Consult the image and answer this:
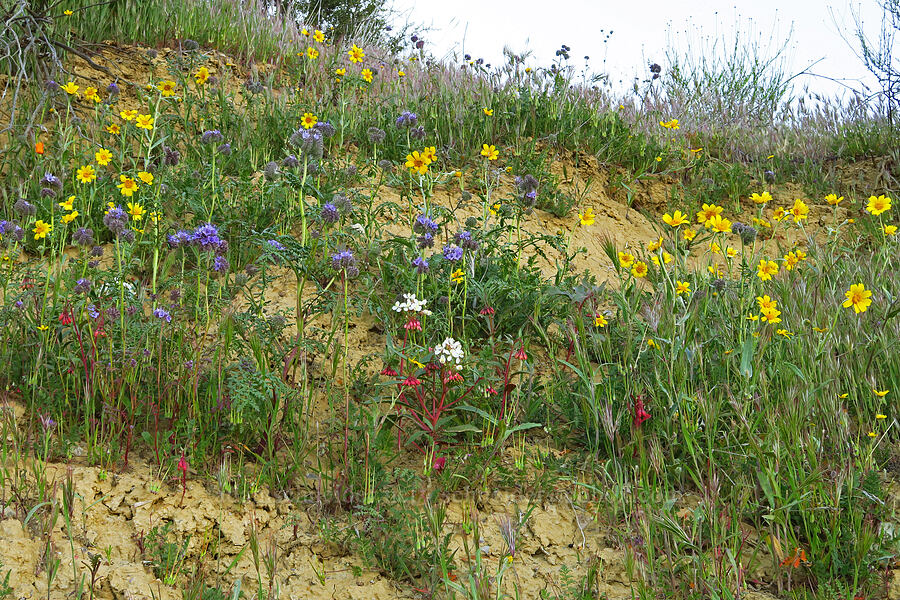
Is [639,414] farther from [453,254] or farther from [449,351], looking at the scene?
[453,254]

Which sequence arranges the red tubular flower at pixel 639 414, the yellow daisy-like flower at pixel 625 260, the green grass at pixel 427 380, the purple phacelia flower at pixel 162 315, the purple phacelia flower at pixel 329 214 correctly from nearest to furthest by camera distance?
the green grass at pixel 427 380 → the red tubular flower at pixel 639 414 → the purple phacelia flower at pixel 162 315 → the purple phacelia flower at pixel 329 214 → the yellow daisy-like flower at pixel 625 260

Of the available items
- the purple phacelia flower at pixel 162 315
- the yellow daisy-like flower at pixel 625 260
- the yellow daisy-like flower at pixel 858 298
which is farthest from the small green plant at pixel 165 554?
the yellow daisy-like flower at pixel 858 298

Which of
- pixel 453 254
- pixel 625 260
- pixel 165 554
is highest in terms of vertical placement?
pixel 625 260

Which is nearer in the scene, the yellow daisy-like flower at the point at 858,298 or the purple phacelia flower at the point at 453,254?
the yellow daisy-like flower at the point at 858,298

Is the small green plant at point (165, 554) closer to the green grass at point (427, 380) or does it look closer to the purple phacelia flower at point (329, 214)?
the green grass at point (427, 380)

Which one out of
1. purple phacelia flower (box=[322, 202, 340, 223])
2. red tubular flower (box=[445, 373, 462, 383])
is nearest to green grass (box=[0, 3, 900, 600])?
red tubular flower (box=[445, 373, 462, 383])

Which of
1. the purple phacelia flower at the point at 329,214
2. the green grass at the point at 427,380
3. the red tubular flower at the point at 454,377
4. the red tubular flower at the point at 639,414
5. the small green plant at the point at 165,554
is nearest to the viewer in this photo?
the small green plant at the point at 165,554

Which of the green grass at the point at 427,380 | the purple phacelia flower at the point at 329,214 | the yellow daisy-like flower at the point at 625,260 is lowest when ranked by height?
the green grass at the point at 427,380

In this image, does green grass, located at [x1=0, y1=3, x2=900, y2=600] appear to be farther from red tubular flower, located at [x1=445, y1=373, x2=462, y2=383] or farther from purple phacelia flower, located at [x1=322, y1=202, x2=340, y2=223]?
purple phacelia flower, located at [x1=322, y1=202, x2=340, y2=223]

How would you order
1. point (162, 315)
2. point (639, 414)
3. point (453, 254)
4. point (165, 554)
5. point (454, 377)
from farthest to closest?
point (453, 254) → point (162, 315) → point (454, 377) → point (639, 414) → point (165, 554)

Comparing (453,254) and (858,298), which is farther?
(453,254)

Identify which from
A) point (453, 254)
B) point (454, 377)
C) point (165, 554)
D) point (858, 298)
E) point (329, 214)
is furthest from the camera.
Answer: point (329, 214)

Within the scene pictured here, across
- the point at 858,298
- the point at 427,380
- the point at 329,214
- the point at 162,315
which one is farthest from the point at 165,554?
the point at 858,298

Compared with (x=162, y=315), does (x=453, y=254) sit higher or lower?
higher
